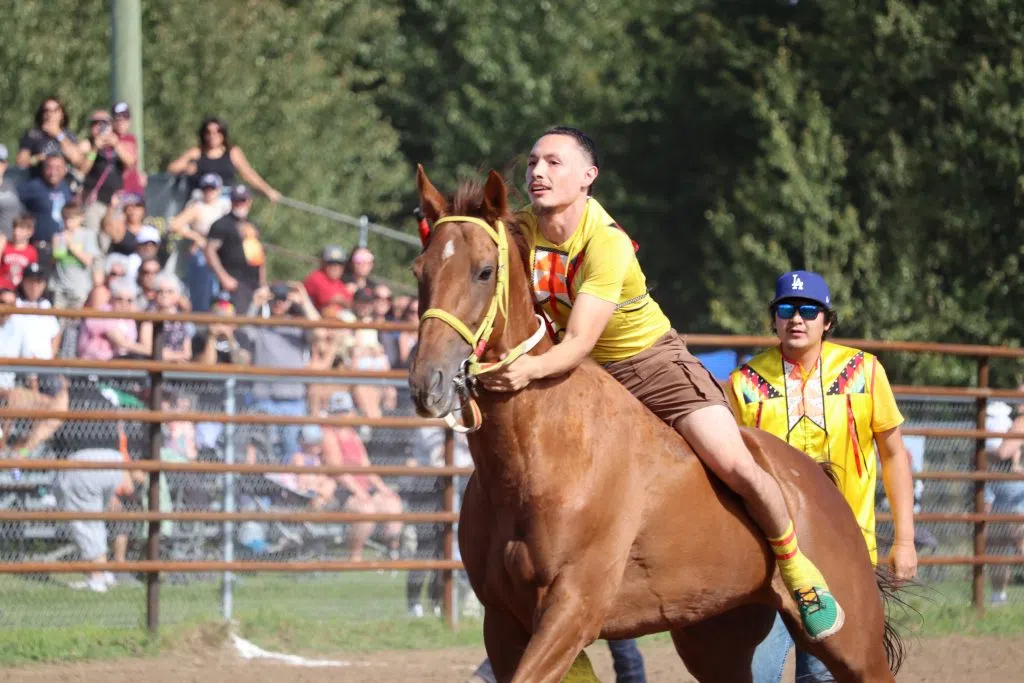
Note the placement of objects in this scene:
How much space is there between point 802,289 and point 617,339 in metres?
1.11

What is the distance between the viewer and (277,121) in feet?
81.3

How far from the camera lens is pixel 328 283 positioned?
1234 cm

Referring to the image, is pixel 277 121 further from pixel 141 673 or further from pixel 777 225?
pixel 141 673

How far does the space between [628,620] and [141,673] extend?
4.02m

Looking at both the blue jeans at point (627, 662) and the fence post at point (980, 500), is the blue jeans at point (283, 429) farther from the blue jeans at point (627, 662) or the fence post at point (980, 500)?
→ the fence post at point (980, 500)

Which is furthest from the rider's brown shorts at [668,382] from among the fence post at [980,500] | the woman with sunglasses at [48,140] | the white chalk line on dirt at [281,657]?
the woman with sunglasses at [48,140]

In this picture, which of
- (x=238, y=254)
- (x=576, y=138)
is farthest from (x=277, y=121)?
(x=576, y=138)

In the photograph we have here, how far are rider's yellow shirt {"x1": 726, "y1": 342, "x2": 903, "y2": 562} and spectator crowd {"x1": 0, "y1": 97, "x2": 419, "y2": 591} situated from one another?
3.70 meters

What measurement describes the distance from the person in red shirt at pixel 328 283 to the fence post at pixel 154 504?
3231 mm

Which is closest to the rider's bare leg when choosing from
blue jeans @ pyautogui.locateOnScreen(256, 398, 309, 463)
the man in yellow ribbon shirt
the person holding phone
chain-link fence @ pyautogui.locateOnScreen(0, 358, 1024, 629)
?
the man in yellow ribbon shirt

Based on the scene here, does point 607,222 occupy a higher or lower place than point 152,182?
lower

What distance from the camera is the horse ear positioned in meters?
4.91

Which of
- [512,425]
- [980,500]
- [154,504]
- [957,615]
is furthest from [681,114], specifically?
[512,425]

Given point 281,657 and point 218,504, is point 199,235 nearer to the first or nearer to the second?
point 218,504
